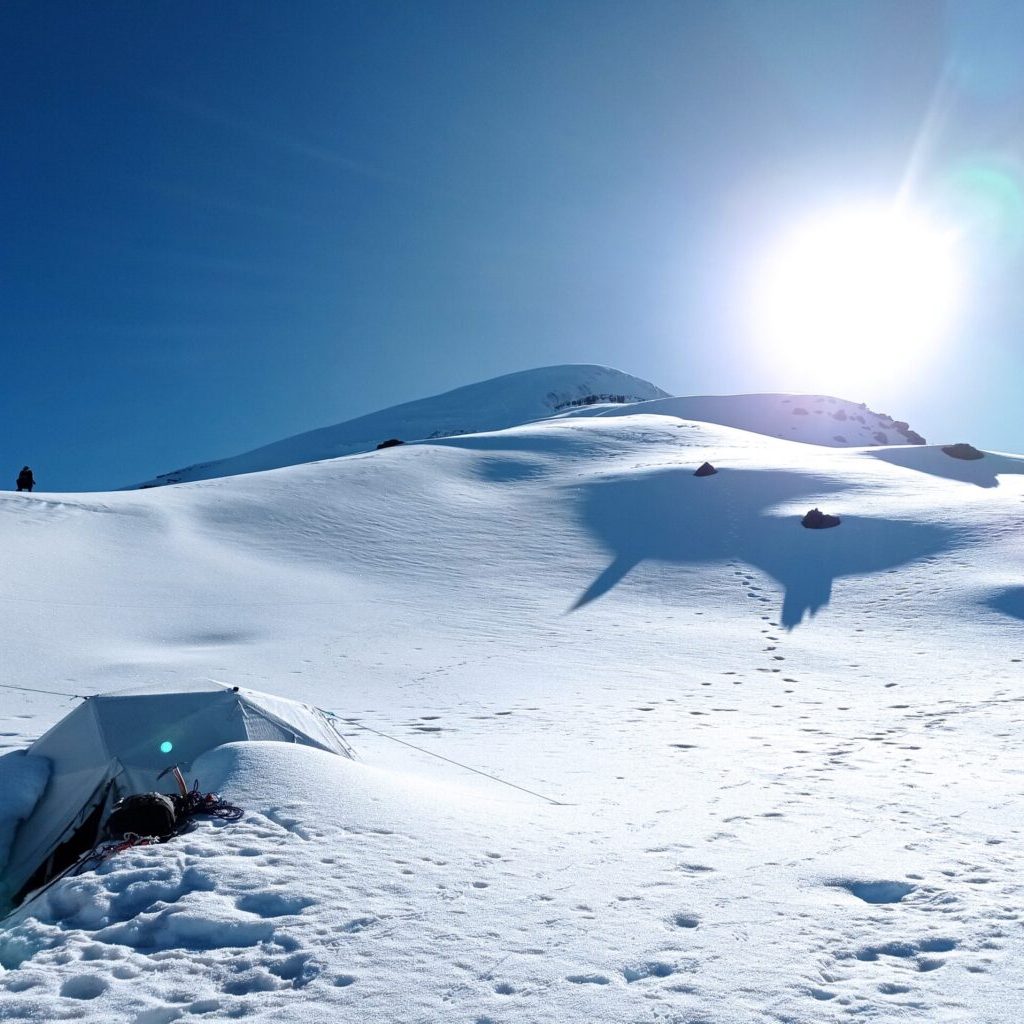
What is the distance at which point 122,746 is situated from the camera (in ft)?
24.5

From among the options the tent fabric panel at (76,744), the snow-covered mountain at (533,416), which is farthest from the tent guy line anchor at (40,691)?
the snow-covered mountain at (533,416)

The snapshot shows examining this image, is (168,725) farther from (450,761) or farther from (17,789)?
(450,761)

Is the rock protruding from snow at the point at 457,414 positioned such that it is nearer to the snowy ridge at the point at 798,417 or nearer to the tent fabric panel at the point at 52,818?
the snowy ridge at the point at 798,417

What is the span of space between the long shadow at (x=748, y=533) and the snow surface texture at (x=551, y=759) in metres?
0.17

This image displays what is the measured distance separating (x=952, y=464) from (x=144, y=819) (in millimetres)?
38100

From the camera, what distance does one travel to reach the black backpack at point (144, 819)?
5871mm

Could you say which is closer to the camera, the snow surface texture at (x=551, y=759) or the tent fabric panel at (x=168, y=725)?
the snow surface texture at (x=551, y=759)

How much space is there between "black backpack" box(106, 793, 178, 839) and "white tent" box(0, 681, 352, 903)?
3.68 ft

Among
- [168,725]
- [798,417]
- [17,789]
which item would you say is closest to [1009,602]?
[168,725]

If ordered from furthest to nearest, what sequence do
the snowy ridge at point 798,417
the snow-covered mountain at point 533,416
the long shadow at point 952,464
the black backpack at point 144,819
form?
1. the snow-covered mountain at point 533,416
2. the snowy ridge at point 798,417
3. the long shadow at point 952,464
4. the black backpack at point 144,819

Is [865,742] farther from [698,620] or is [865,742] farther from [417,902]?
[698,620]

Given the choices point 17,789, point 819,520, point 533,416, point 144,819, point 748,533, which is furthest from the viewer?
point 533,416

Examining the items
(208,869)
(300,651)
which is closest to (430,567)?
(300,651)

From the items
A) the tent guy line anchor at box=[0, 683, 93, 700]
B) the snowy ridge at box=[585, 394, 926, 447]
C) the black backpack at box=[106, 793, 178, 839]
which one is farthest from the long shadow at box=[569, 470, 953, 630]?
the snowy ridge at box=[585, 394, 926, 447]
